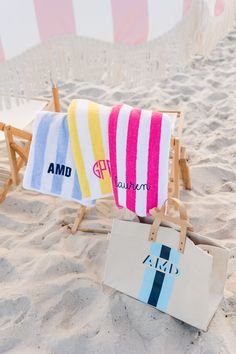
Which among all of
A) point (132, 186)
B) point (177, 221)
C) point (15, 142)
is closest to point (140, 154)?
point (132, 186)

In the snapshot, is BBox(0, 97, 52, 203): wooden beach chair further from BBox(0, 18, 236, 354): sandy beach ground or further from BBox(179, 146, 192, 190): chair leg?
BBox(179, 146, 192, 190): chair leg

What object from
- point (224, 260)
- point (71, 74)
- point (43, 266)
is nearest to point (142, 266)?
point (224, 260)

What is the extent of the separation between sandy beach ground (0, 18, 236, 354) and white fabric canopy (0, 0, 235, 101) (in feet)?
2.71

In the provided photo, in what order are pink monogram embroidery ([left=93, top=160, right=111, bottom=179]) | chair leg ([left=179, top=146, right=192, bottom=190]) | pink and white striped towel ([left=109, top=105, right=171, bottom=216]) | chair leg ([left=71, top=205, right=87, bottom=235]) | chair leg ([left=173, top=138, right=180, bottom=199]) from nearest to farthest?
pink and white striped towel ([left=109, top=105, right=171, bottom=216]) < pink monogram embroidery ([left=93, top=160, right=111, bottom=179]) < chair leg ([left=173, top=138, right=180, bottom=199]) < chair leg ([left=71, top=205, right=87, bottom=235]) < chair leg ([left=179, top=146, right=192, bottom=190])

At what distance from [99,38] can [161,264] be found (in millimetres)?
851

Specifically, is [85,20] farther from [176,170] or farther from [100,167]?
[176,170]

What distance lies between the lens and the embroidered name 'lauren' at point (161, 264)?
1597 mm

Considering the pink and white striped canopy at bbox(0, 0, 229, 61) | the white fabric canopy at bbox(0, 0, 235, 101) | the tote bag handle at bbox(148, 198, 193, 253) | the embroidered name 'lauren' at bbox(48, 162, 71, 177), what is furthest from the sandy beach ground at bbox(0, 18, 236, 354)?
the pink and white striped canopy at bbox(0, 0, 229, 61)

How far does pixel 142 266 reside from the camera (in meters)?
1.67

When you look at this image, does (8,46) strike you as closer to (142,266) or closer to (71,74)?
(71,74)

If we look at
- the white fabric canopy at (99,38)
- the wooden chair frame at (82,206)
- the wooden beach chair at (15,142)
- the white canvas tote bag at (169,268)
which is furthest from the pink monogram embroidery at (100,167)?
the wooden beach chair at (15,142)

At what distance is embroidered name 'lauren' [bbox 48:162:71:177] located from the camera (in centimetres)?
171

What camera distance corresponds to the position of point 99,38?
132 centimetres

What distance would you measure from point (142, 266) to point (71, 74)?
775 mm
